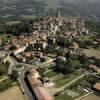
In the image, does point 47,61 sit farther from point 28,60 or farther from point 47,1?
point 47,1

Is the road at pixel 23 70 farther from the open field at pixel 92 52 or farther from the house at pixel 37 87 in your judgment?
the open field at pixel 92 52

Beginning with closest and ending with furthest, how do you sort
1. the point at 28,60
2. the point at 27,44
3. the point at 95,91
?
1. the point at 95,91
2. the point at 28,60
3. the point at 27,44

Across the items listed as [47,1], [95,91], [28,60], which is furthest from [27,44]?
[47,1]

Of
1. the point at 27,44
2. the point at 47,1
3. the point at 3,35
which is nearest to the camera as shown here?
the point at 27,44

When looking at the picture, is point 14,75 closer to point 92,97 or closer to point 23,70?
point 23,70

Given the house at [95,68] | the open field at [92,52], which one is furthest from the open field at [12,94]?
the open field at [92,52]

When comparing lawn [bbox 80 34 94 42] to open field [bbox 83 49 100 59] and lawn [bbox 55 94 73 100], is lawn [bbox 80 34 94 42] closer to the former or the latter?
open field [bbox 83 49 100 59]
